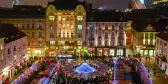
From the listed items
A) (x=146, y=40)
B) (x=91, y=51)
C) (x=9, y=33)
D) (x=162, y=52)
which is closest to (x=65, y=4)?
(x=91, y=51)

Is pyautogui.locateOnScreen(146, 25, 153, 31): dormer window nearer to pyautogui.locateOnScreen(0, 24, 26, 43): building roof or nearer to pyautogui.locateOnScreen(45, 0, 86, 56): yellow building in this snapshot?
pyautogui.locateOnScreen(45, 0, 86, 56): yellow building

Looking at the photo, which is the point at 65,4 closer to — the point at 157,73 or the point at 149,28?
the point at 149,28

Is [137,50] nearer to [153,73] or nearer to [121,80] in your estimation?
[153,73]

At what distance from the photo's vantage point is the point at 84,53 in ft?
288

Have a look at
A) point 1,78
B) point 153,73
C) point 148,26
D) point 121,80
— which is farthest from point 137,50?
point 1,78

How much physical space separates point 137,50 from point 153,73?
22870 mm

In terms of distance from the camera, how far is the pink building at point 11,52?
60312 millimetres

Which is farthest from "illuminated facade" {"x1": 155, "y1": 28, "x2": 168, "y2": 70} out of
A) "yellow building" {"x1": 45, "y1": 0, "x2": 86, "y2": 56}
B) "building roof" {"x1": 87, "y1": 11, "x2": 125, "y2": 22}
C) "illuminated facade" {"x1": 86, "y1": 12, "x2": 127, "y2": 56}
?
"yellow building" {"x1": 45, "y1": 0, "x2": 86, "y2": 56}

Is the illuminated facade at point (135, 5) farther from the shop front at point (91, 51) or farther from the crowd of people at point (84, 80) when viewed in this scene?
the crowd of people at point (84, 80)

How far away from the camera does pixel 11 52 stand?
6556cm

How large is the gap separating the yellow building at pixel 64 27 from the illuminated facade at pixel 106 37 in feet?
9.46

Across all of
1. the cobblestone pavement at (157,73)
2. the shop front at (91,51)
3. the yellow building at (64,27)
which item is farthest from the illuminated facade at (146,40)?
the yellow building at (64,27)

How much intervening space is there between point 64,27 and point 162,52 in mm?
30961

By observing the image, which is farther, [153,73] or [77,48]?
[77,48]
